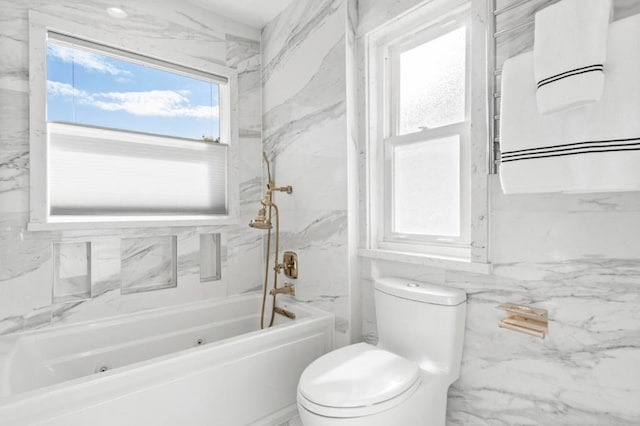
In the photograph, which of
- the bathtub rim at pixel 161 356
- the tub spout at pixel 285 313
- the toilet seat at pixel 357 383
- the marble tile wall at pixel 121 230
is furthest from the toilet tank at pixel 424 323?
the marble tile wall at pixel 121 230

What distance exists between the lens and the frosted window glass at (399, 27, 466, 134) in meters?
1.64

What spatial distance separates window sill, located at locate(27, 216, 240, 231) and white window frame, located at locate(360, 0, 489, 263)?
3.49 ft

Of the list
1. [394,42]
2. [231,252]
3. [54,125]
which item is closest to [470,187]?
[394,42]

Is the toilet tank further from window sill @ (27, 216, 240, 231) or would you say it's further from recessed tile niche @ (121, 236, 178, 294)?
recessed tile niche @ (121, 236, 178, 294)

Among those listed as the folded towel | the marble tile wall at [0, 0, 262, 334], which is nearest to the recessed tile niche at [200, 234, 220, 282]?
the marble tile wall at [0, 0, 262, 334]

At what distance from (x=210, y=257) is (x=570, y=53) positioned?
219cm

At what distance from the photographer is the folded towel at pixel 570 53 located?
96cm

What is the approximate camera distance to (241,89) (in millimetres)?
2539

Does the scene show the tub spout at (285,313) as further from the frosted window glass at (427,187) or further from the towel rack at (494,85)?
the towel rack at (494,85)

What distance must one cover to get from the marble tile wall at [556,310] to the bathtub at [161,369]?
2.68 feet

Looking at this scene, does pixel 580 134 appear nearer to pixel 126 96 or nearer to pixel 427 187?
pixel 427 187

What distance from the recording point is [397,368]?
139cm

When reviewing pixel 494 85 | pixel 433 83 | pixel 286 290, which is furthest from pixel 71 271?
pixel 494 85

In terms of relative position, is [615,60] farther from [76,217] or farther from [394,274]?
[76,217]
